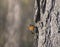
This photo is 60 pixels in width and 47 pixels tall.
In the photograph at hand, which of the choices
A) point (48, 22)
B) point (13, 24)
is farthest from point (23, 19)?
point (48, 22)

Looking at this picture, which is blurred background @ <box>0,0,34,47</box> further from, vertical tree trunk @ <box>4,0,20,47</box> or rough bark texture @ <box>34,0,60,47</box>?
rough bark texture @ <box>34,0,60,47</box>

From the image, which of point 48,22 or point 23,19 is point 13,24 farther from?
point 48,22

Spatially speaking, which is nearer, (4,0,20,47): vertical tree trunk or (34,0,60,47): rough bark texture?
(34,0,60,47): rough bark texture

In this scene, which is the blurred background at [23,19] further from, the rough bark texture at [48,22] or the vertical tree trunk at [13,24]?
the rough bark texture at [48,22]

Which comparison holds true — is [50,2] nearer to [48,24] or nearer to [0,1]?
[48,24]

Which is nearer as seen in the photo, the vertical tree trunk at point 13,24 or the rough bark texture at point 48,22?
the rough bark texture at point 48,22

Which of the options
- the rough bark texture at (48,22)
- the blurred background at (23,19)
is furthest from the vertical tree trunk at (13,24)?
the rough bark texture at (48,22)

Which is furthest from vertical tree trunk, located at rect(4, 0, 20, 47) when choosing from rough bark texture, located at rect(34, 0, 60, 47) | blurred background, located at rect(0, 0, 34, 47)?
rough bark texture, located at rect(34, 0, 60, 47)
